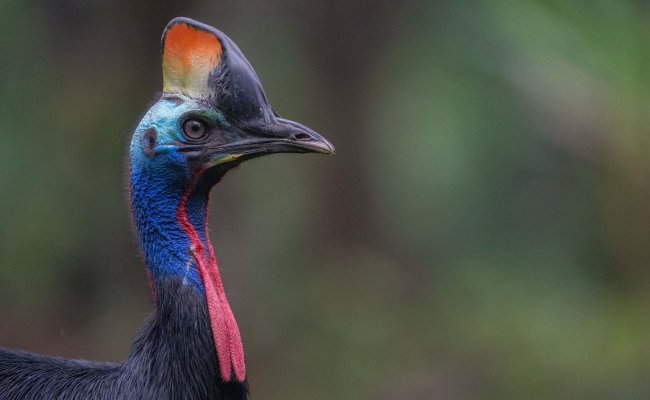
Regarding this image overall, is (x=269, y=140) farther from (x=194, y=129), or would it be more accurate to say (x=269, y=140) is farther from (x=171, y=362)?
(x=171, y=362)

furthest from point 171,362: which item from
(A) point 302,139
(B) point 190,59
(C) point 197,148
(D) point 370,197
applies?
(D) point 370,197

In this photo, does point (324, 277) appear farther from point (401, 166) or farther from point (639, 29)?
point (639, 29)

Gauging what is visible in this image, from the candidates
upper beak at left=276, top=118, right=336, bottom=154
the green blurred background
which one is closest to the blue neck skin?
upper beak at left=276, top=118, right=336, bottom=154

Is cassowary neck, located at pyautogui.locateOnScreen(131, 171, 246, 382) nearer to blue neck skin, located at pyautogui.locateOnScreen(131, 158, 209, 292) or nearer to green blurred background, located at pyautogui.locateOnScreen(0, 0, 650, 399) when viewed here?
blue neck skin, located at pyautogui.locateOnScreen(131, 158, 209, 292)

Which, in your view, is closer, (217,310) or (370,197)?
(217,310)

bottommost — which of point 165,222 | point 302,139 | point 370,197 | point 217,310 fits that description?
point 370,197

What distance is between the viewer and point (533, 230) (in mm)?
8852

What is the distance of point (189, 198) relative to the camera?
124 inches

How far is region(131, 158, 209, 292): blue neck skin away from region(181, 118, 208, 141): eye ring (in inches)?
3.5

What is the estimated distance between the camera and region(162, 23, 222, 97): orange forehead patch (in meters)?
3.12

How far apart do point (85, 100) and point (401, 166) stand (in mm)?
2217

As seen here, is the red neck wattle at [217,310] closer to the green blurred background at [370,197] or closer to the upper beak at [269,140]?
the upper beak at [269,140]

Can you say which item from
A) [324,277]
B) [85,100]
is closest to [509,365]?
[324,277]

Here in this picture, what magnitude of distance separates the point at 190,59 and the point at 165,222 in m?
0.42
